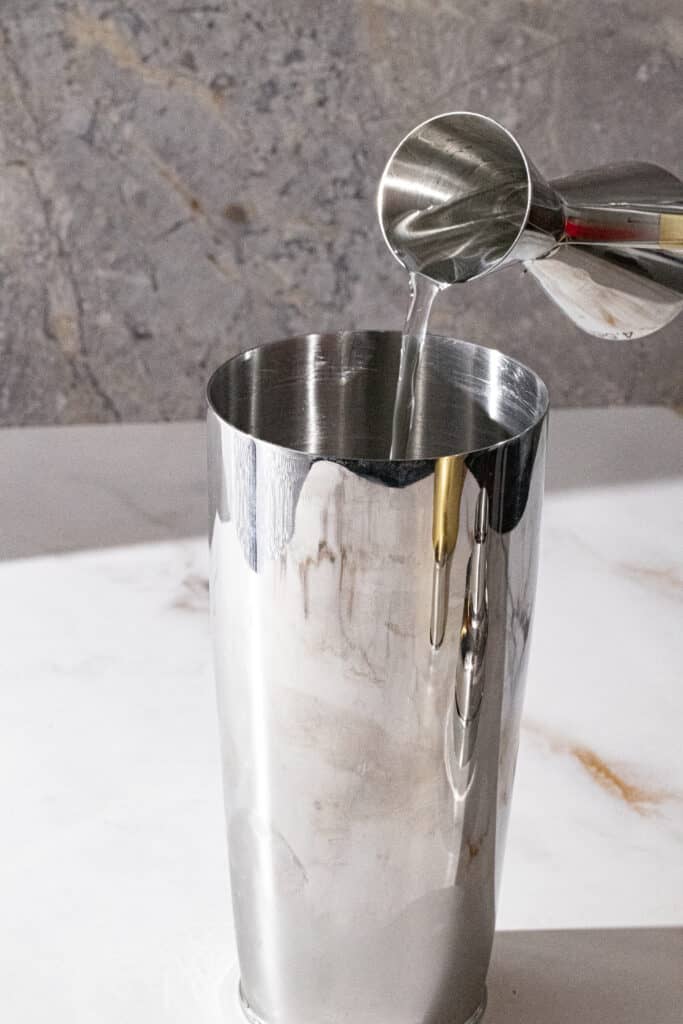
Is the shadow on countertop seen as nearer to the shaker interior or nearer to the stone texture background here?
the shaker interior

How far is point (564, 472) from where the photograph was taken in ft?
3.28

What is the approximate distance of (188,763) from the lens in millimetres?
661

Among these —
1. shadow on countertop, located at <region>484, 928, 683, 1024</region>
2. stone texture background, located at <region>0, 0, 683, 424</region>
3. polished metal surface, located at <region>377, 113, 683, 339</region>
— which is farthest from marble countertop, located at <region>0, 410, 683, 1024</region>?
polished metal surface, located at <region>377, 113, 683, 339</region>

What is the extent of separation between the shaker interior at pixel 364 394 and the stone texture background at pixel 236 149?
0.54m

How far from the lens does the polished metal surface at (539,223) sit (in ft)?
1.68

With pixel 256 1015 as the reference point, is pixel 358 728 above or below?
above

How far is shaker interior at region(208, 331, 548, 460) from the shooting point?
1.56ft

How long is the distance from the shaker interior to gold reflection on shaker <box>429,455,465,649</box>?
7cm

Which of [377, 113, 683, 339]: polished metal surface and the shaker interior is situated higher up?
[377, 113, 683, 339]: polished metal surface

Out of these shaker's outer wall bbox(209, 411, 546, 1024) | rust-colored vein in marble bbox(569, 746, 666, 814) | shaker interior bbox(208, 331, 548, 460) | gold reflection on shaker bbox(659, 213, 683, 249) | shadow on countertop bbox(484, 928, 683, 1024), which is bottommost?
shadow on countertop bbox(484, 928, 683, 1024)

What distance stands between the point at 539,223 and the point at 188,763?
33 cm

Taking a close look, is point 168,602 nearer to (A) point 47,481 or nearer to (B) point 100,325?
(A) point 47,481

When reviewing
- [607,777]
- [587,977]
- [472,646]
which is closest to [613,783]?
[607,777]

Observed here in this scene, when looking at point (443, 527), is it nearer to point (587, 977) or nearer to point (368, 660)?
point (368, 660)
